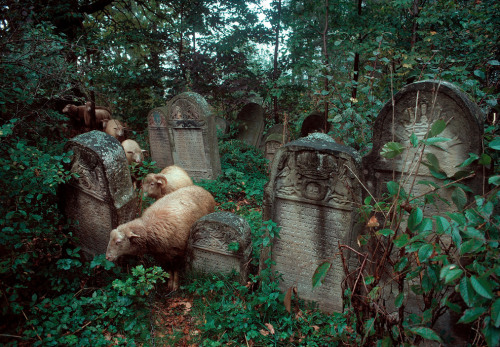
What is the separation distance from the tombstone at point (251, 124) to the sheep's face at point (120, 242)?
276 inches

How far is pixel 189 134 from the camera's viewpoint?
710 cm

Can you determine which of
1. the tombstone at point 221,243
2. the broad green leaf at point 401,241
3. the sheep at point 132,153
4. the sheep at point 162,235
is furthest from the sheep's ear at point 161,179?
the broad green leaf at point 401,241

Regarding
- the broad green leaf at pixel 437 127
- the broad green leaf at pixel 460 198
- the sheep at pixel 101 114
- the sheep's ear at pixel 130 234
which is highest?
Answer: the sheep at pixel 101 114

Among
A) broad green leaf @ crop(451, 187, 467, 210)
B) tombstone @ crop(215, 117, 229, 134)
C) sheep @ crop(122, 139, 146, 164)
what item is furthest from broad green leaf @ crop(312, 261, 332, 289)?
tombstone @ crop(215, 117, 229, 134)

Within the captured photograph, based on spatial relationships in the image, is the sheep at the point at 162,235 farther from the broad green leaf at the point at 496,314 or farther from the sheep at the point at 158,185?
the broad green leaf at the point at 496,314

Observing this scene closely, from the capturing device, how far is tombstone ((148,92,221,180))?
269 inches

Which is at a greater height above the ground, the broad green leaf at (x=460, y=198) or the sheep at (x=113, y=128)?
the sheep at (x=113, y=128)

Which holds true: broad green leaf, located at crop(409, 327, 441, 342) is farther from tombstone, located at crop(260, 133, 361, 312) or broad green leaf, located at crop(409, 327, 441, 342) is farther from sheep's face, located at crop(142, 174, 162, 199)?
sheep's face, located at crop(142, 174, 162, 199)

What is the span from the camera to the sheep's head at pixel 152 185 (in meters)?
5.32

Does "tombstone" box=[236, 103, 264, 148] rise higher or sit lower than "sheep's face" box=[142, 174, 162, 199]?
higher

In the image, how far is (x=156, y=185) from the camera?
5352mm

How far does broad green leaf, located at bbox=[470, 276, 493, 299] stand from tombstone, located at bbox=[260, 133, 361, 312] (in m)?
1.78

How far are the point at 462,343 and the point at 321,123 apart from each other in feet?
24.5

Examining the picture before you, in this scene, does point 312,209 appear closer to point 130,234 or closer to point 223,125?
point 130,234
